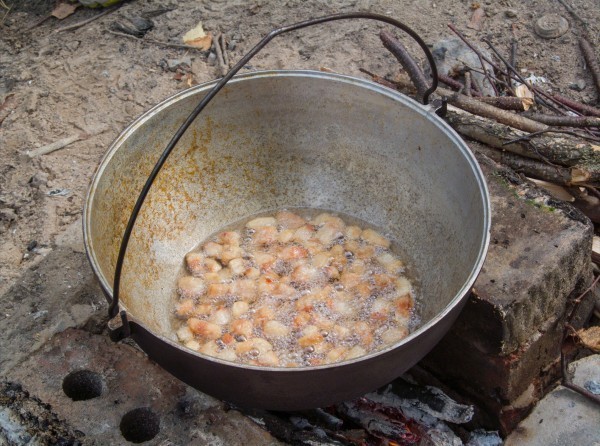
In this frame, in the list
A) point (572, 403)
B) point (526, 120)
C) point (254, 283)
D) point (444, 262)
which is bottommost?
point (572, 403)

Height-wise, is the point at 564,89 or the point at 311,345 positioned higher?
the point at 564,89

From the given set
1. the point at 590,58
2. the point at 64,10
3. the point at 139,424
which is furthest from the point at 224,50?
the point at 139,424

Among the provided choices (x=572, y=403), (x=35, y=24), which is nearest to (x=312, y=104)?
(x=572, y=403)

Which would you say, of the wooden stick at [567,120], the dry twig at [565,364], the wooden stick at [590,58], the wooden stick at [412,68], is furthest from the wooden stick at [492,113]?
the wooden stick at [590,58]

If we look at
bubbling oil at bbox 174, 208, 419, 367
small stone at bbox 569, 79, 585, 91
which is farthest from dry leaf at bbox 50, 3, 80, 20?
small stone at bbox 569, 79, 585, 91

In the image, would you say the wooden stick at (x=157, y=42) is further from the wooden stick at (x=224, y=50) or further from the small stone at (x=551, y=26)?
the small stone at (x=551, y=26)

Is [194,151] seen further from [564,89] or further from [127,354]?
[564,89]
